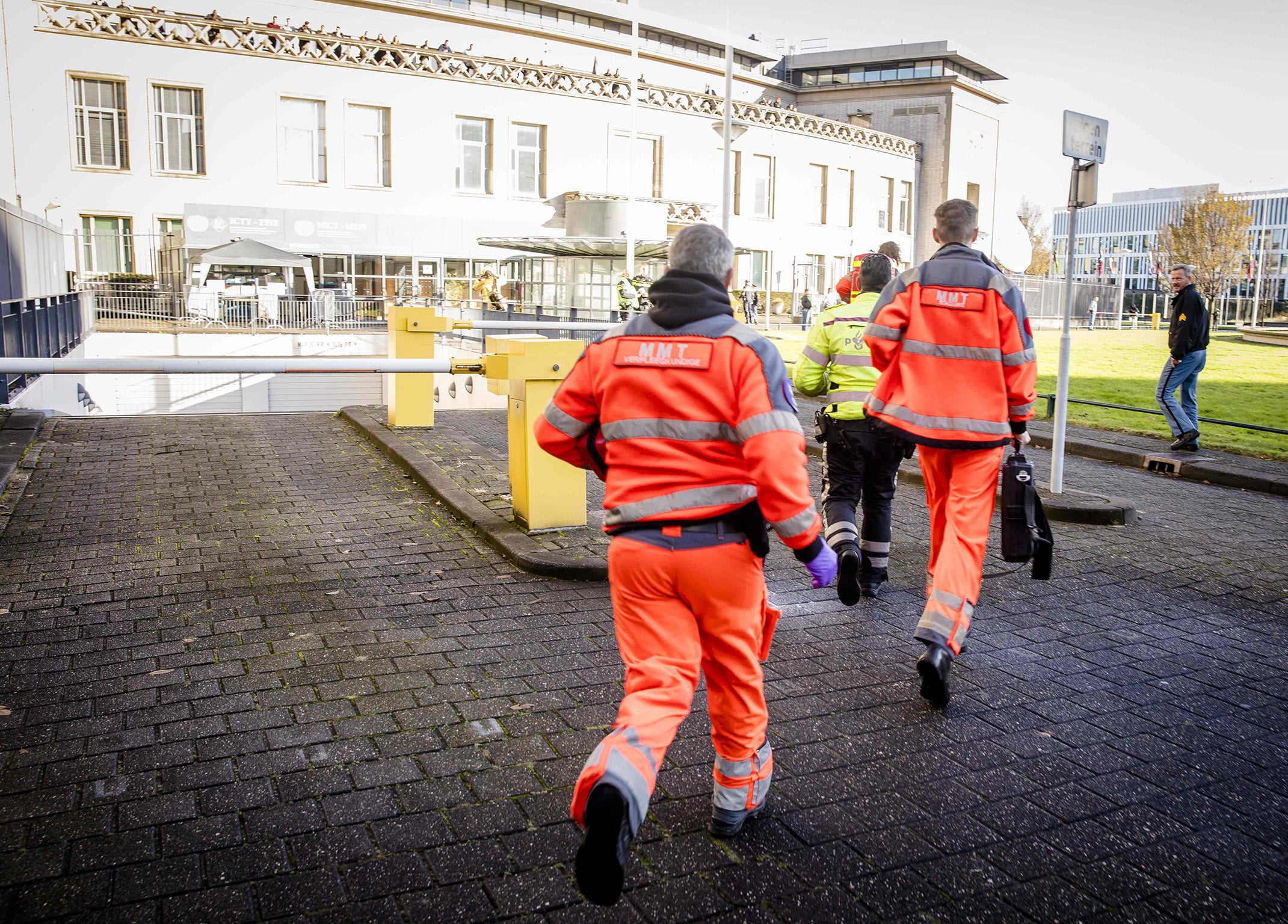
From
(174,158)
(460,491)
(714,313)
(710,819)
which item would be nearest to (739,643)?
(710,819)

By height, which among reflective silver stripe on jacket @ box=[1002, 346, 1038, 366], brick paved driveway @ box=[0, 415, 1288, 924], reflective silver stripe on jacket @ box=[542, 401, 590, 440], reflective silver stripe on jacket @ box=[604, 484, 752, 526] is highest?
reflective silver stripe on jacket @ box=[1002, 346, 1038, 366]

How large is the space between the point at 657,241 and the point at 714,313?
87.5ft

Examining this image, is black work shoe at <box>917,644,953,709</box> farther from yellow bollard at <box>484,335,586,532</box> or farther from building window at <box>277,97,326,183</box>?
building window at <box>277,97,326,183</box>

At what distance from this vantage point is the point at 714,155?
47031 millimetres

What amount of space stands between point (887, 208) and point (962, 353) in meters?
55.5

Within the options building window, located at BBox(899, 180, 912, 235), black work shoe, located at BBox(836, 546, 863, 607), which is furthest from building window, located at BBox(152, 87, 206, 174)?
building window, located at BBox(899, 180, 912, 235)

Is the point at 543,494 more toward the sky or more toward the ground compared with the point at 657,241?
more toward the ground

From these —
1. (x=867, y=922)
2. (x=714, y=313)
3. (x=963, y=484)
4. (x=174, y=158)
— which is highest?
(x=174, y=158)

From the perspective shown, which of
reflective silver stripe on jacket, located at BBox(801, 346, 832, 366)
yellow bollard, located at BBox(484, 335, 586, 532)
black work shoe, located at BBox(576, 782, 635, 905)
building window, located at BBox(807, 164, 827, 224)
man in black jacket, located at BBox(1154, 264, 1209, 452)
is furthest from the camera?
building window, located at BBox(807, 164, 827, 224)

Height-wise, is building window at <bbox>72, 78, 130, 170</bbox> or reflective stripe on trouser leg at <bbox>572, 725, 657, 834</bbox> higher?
building window at <bbox>72, 78, 130, 170</bbox>

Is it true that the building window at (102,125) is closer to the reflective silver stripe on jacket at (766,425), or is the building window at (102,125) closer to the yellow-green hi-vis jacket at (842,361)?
the yellow-green hi-vis jacket at (842,361)

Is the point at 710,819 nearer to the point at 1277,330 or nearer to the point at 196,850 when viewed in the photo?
the point at 196,850

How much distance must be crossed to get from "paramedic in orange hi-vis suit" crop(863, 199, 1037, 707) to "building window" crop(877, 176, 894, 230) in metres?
53.8

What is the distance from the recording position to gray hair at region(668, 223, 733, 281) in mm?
3348
